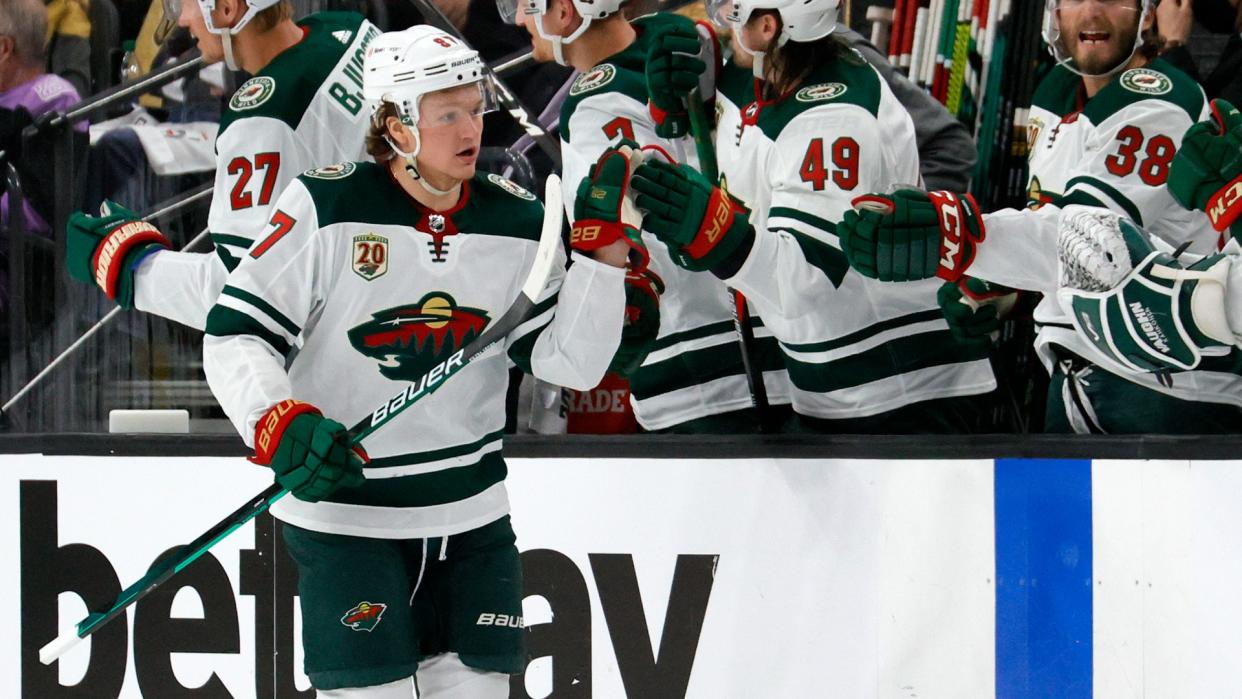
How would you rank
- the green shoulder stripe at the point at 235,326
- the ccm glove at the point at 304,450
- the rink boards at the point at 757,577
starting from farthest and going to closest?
the rink boards at the point at 757,577
the green shoulder stripe at the point at 235,326
the ccm glove at the point at 304,450

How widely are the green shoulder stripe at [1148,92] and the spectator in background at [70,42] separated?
81.6 inches

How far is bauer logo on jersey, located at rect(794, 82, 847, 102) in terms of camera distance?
296 centimetres

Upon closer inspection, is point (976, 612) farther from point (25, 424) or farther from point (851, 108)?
point (25, 424)

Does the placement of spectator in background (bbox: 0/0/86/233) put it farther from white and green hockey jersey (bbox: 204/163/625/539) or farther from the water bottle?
white and green hockey jersey (bbox: 204/163/625/539)

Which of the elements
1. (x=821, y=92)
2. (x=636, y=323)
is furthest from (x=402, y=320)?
(x=821, y=92)

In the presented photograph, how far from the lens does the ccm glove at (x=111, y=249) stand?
2.95m

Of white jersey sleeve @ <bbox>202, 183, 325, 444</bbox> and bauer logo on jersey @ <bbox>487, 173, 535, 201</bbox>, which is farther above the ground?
bauer logo on jersey @ <bbox>487, 173, 535, 201</bbox>

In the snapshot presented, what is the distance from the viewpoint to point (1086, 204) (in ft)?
9.46

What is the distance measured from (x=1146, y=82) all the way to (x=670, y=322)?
0.99 m

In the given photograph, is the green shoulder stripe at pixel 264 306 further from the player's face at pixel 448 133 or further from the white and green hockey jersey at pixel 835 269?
the white and green hockey jersey at pixel 835 269

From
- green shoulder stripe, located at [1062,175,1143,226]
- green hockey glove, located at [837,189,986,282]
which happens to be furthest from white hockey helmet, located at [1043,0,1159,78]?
green hockey glove, located at [837,189,986,282]

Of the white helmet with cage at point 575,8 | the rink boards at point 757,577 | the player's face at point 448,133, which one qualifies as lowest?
the rink boards at point 757,577

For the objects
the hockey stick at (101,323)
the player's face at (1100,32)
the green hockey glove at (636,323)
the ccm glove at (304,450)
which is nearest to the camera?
the ccm glove at (304,450)

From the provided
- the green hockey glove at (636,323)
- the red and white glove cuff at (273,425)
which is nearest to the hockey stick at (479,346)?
the red and white glove cuff at (273,425)
